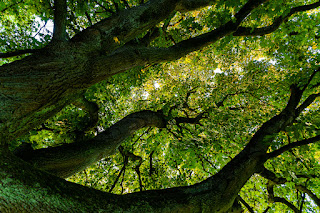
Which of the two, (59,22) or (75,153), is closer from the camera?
(59,22)

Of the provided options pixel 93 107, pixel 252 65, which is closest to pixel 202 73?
pixel 252 65

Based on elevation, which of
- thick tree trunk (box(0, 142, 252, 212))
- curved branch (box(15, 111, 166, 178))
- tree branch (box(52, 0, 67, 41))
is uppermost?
tree branch (box(52, 0, 67, 41))

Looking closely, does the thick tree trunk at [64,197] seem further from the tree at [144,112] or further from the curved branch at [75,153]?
the curved branch at [75,153]

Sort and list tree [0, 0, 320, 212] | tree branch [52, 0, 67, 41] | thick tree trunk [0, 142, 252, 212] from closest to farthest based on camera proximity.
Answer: thick tree trunk [0, 142, 252, 212], tree [0, 0, 320, 212], tree branch [52, 0, 67, 41]

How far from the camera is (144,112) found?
6566 mm

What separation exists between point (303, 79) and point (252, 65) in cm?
532

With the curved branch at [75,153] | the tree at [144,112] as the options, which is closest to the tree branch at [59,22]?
the tree at [144,112]

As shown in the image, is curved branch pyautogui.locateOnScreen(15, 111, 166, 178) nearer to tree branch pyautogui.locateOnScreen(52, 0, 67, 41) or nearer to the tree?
the tree

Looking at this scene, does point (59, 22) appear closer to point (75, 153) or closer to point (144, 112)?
point (75, 153)

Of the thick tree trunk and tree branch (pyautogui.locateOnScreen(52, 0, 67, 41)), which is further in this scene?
tree branch (pyautogui.locateOnScreen(52, 0, 67, 41))

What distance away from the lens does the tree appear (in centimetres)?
203

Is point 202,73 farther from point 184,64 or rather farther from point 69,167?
point 69,167

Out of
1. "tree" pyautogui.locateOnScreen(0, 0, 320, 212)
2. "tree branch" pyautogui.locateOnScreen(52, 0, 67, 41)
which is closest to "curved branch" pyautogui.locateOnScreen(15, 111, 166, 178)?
"tree" pyautogui.locateOnScreen(0, 0, 320, 212)

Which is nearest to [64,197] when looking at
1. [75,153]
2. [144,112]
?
[75,153]
